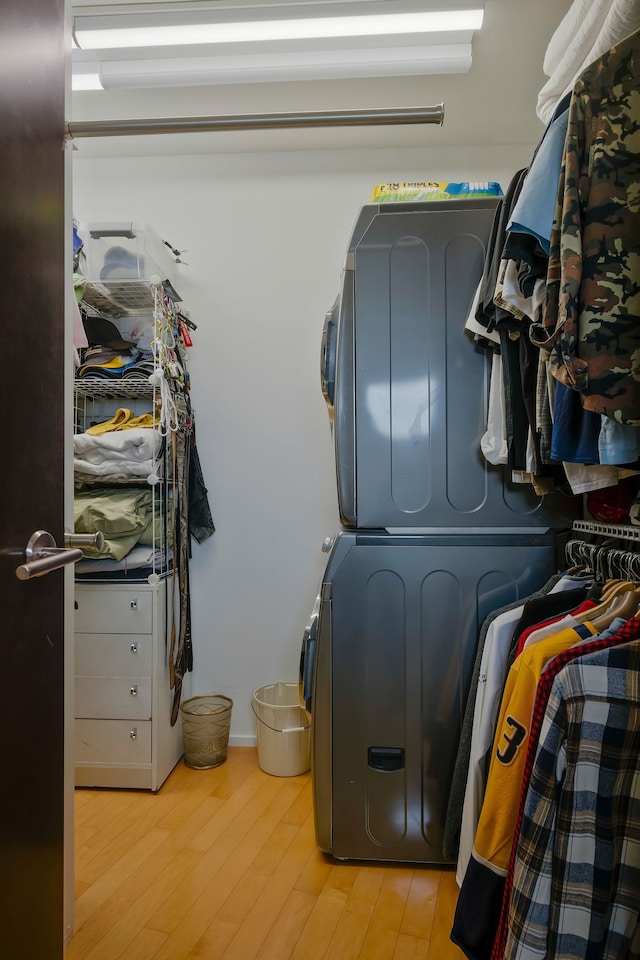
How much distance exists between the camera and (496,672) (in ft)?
5.04

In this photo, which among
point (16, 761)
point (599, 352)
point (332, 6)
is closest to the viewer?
point (16, 761)

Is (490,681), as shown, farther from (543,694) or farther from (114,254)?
(114,254)

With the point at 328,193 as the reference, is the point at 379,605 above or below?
below

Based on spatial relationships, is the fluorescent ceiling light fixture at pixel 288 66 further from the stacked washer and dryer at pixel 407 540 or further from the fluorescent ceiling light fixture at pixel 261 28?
the stacked washer and dryer at pixel 407 540

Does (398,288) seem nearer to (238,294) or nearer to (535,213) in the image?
(535,213)

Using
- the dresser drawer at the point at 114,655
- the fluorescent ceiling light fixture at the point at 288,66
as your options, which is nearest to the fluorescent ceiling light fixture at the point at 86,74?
the fluorescent ceiling light fixture at the point at 288,66

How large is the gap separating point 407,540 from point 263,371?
1304mm

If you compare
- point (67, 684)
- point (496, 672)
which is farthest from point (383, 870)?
point (67, 684)

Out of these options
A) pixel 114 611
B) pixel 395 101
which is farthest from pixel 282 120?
pixel 114 611

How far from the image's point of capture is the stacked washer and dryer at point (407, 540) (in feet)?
5.82

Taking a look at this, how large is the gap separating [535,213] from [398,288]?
2.42 feet

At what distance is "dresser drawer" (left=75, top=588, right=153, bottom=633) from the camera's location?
2320 millimetres

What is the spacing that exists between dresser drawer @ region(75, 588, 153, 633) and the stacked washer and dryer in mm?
789

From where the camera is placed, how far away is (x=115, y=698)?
230 cm
